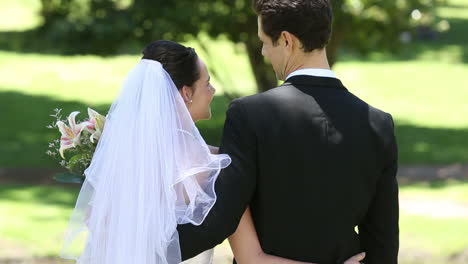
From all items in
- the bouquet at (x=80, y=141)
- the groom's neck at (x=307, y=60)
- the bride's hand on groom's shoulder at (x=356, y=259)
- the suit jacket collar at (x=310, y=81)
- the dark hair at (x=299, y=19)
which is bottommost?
the bride's hand on groom's shoulder at (x=356, y=259)

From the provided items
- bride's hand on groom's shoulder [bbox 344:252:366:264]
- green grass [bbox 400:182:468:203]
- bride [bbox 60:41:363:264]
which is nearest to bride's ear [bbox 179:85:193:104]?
bride [bbox 60:41:363:264]

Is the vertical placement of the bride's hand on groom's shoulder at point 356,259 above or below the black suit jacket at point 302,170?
below

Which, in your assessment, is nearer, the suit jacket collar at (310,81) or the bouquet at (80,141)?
the suit jacket collar at (310,81)

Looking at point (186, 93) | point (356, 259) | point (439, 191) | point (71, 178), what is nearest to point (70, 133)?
point (71, 178)

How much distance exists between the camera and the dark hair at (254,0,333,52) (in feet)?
10.0

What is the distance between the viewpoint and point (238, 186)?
3.07 meters

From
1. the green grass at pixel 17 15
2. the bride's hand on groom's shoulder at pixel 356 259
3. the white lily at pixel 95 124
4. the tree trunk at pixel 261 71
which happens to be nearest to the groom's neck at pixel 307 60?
the bride's hand on groom's shoulder at pixel 356 259

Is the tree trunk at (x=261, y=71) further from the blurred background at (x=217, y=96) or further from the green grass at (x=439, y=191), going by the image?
the green grass at (x=439, y=191)

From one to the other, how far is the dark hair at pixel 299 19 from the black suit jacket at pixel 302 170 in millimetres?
157

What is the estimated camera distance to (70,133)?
3727 mm

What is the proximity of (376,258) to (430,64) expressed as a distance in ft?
96.1

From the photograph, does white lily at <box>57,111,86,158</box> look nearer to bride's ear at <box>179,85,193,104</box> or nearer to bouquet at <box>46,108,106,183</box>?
bouquet at <box>46,108,106,183</box>

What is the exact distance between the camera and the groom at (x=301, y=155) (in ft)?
10.1

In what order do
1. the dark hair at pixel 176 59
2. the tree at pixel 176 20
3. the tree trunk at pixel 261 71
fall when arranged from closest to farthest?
the dark hair at pixel 176 59
the tree at pixel 176 20
the tree trunk at pixel 261 71
